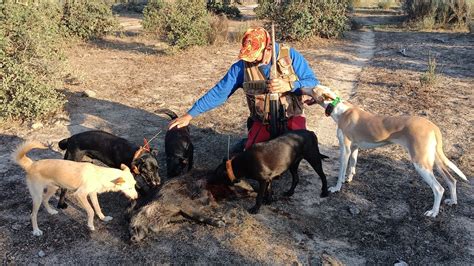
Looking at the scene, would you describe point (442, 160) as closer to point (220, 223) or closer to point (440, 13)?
point (220, 223)

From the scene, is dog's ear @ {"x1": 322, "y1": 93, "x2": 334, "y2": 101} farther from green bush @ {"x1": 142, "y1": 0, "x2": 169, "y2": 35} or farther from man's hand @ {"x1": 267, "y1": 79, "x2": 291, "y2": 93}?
green bush @ {"x1": 142, "y1": 0, "x2": 169, "y2": 35}

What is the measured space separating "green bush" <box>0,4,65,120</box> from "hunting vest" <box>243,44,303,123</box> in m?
3.58

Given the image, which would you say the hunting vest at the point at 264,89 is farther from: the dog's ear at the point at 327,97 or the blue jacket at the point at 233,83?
the dog's ear at the point at 327,97

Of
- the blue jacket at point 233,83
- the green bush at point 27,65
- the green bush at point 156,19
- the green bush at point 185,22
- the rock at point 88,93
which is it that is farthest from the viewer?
the green bush at point 156,19

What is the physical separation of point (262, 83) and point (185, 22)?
277 inches

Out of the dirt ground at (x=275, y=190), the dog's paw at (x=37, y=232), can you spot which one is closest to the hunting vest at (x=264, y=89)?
the dirt ground at (x=275, y=190)

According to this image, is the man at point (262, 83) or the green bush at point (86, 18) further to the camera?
the green bush at point (86, 18)

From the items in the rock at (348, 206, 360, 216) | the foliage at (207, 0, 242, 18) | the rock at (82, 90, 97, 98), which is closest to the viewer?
the rock at (348, 206, 360, 216)

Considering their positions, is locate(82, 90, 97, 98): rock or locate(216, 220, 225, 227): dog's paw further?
locate(82, 90, 97, 98): rock

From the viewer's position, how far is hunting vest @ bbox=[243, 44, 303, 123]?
16.8 ft

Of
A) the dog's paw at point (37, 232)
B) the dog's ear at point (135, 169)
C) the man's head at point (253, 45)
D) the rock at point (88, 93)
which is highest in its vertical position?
the man's head at point (253, 45)

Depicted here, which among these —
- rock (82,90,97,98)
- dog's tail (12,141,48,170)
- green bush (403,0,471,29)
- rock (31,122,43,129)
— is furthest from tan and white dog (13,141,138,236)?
green bush (403,0,471,29)

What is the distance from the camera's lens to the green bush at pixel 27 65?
21.9 ft

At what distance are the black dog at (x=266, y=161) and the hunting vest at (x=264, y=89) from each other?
64 cm
